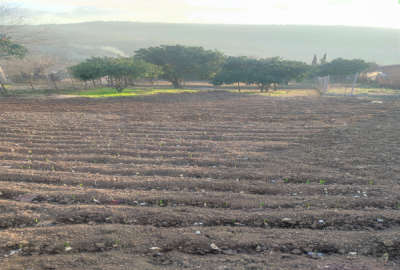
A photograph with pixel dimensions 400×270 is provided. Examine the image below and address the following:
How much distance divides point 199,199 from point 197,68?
1249 inches

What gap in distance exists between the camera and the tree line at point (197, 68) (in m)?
25.6

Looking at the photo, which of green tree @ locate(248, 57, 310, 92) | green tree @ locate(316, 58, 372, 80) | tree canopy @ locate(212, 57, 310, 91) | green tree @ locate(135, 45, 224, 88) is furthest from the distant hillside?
green tree @ locate(316, 58, 372, 80)

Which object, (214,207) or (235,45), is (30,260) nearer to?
(214,207)

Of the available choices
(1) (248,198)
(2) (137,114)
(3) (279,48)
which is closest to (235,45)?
(3) (279,48)

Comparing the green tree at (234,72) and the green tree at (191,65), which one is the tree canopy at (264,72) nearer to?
the green tree at (234,72)

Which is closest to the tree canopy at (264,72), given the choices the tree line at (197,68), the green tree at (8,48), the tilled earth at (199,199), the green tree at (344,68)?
the tree line at (197,68)

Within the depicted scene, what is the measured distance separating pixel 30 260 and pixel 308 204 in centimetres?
398

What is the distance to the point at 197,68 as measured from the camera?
35.2 m

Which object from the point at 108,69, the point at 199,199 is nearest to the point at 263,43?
the point at 108,69

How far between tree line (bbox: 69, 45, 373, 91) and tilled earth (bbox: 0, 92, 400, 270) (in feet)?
54.1

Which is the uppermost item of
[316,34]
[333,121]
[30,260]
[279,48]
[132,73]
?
[316,34]

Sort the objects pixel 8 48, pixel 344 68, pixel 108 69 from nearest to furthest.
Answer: pixel 8 48, pixel 108 69, pixel 344 68

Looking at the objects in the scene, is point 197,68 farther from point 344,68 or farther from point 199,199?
point 199,199

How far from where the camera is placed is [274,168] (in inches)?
252
